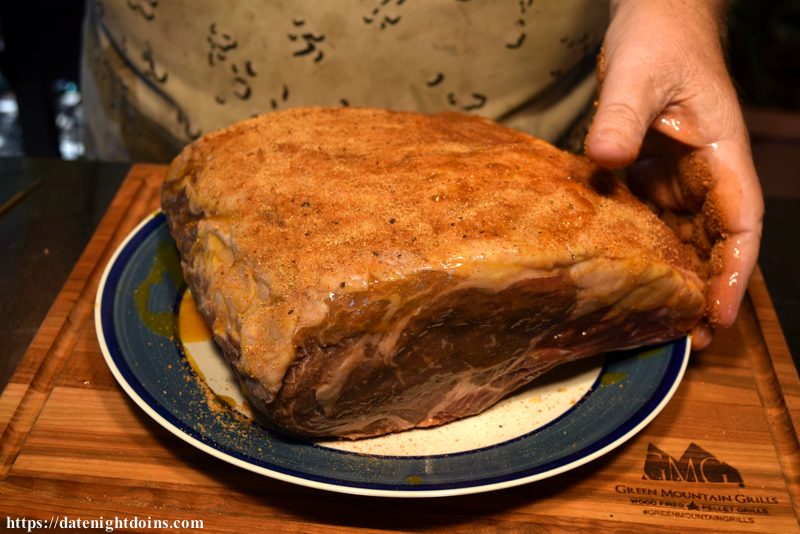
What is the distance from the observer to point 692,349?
1508mm

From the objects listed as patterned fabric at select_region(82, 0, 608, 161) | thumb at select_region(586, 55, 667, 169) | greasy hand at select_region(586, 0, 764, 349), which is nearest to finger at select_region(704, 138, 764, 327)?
greasy hand at select_region(586, 0, 764, 349)

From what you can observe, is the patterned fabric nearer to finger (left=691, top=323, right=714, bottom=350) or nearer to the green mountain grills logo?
finger (left=691, top=323, right=714, bottom=350)

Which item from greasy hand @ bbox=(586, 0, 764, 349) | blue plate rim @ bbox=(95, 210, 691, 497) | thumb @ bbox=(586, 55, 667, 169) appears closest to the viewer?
blue plate rim @ bbox=(95, 210, 691, 497)

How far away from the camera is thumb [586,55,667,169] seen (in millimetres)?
1272

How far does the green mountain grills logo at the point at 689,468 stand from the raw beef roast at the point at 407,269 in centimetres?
21

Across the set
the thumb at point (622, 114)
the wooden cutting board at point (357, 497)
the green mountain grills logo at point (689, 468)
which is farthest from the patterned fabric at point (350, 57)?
the green mountain grills logo at point (689, 468)

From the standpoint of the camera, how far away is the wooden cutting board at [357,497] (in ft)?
3.91

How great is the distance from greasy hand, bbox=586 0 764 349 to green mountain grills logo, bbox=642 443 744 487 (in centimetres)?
24

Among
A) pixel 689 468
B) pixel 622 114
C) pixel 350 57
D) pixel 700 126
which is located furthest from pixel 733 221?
pixel 350 57

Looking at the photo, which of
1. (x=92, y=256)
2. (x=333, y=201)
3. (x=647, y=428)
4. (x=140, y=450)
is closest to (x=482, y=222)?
(x=333, y=201)

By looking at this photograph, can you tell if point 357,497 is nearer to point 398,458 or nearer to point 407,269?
point 398,458

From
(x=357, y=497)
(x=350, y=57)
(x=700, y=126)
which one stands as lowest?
(x=357, y=497)

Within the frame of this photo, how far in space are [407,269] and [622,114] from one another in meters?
0.48

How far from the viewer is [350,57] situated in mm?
1858
